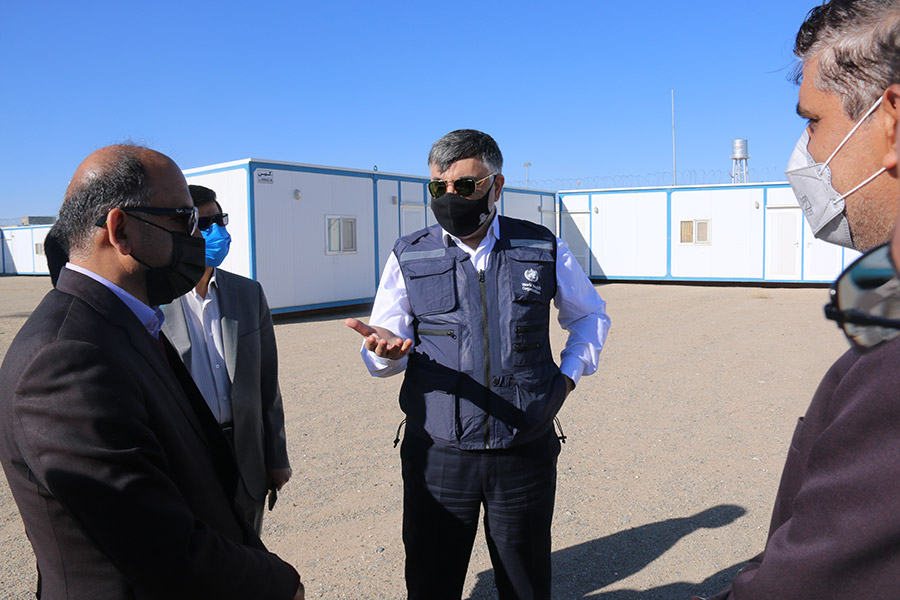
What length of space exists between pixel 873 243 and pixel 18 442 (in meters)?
1.83

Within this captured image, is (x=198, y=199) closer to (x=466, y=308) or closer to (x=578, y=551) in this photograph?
(x=466, y=308)

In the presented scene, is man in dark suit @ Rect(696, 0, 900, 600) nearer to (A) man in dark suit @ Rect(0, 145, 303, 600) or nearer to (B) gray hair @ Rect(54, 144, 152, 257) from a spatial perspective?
(A) man in dark suit @ Rect(0, 145, 303, 600)

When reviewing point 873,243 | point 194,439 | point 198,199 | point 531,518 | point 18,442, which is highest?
point 198,199

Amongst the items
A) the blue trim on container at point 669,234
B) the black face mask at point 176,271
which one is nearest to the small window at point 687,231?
the blue trim on container at point 669,234

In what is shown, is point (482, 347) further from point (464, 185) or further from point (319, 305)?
point (319, 305)

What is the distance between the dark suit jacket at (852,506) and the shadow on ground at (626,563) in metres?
2.54

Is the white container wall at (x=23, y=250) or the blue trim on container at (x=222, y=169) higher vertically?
the blue trim on container at (x=222, y=169)

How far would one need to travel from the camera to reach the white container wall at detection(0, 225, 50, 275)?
119 ft

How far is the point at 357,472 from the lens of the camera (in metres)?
4.98

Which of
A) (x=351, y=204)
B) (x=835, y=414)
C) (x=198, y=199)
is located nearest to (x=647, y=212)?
(x=351, y=204)

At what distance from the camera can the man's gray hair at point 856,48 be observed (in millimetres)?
1103

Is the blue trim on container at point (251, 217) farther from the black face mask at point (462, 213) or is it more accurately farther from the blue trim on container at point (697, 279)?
the blue trim on container at point (697, 279)

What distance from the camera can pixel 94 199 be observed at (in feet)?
5.61

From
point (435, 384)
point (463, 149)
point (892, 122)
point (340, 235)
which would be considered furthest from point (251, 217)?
point (892, 122)
